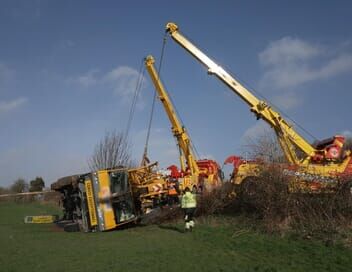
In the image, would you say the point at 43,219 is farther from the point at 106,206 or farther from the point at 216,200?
the point at 216,200

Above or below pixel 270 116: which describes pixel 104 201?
below

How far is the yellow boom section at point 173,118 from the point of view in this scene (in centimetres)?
2544

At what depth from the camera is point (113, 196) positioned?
56.5ft

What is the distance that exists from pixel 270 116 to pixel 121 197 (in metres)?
8.04

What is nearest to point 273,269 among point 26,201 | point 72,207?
point 72,207

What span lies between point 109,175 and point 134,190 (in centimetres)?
155

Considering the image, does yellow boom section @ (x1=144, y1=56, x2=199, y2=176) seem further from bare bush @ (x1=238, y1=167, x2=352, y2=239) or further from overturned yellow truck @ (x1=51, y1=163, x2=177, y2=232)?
bare bush @ (x1=238, y1=167, x2=352, y2=239)

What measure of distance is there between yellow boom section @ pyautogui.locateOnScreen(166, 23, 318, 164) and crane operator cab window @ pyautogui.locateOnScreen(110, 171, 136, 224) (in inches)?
285

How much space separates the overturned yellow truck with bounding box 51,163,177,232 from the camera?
677 inches

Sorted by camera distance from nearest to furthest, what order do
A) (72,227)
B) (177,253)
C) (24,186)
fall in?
1. (177,253)
2. (72,227)
3. (24,186)

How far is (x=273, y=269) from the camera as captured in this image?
9.08 m

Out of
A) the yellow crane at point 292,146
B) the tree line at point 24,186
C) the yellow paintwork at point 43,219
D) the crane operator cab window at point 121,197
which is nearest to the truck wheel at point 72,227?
the crane operator cab window at point 121,197

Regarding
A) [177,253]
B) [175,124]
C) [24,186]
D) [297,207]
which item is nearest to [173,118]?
[175,124]

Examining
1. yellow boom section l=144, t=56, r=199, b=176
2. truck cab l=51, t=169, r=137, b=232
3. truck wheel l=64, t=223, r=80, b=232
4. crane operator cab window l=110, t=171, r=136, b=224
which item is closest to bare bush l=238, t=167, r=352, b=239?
crane operator cab window l=110, t=171, r=136, b=224
